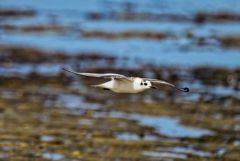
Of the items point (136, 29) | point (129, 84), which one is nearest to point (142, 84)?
point (129, 84)

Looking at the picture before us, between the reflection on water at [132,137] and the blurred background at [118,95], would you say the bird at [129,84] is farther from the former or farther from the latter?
the reflection on water at [132,137]

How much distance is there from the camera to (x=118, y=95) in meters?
30.2

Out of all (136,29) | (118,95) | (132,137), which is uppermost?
(136,29)

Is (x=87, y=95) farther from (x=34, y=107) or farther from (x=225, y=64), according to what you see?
(x=225, y=64)

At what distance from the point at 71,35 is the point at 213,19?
1353 cm

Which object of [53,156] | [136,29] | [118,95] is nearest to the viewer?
[53,156]

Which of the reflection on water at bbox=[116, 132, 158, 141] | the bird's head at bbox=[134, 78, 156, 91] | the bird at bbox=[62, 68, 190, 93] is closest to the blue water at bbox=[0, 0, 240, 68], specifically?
the reflection on water at bbox=[116, 132, 158, 141]

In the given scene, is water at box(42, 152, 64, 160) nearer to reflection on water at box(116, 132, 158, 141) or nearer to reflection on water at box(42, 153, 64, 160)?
reflection on water at box(42, 153, 64, 160)

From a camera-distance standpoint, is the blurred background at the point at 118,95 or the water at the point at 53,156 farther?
the blurred background at the point at 118,95

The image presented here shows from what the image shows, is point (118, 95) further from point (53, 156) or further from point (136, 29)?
point (136, 29)

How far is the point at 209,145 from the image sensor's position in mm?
22969

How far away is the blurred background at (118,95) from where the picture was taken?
2255cm

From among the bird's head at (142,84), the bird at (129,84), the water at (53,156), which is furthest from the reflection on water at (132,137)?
the bird's head at (142,84)

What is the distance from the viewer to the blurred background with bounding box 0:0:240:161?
2255 centimetres
